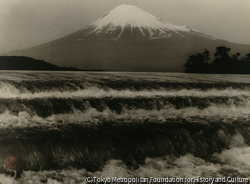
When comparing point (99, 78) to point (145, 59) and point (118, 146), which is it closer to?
point (145, 59)

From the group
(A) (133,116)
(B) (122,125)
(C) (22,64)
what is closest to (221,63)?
(A) (133,116)

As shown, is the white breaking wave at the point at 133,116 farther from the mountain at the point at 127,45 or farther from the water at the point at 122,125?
the mountain at the point at 127,45

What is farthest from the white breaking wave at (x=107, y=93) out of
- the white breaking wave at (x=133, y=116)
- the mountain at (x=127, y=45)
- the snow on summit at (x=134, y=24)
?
the snow on summit at (x=134, y=24)

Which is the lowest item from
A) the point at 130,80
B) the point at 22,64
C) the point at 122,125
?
the point at 122,125

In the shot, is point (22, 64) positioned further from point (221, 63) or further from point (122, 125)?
point (221, 63)

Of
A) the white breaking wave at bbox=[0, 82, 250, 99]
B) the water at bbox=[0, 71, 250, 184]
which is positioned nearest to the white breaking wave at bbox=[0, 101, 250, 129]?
the water at bbox=[0, 71, 250, 184]

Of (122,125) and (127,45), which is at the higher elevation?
(127,45)

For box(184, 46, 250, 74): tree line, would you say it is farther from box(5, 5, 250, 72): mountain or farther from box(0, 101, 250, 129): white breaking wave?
box(0, 101, 250, 129): white breaking wave
